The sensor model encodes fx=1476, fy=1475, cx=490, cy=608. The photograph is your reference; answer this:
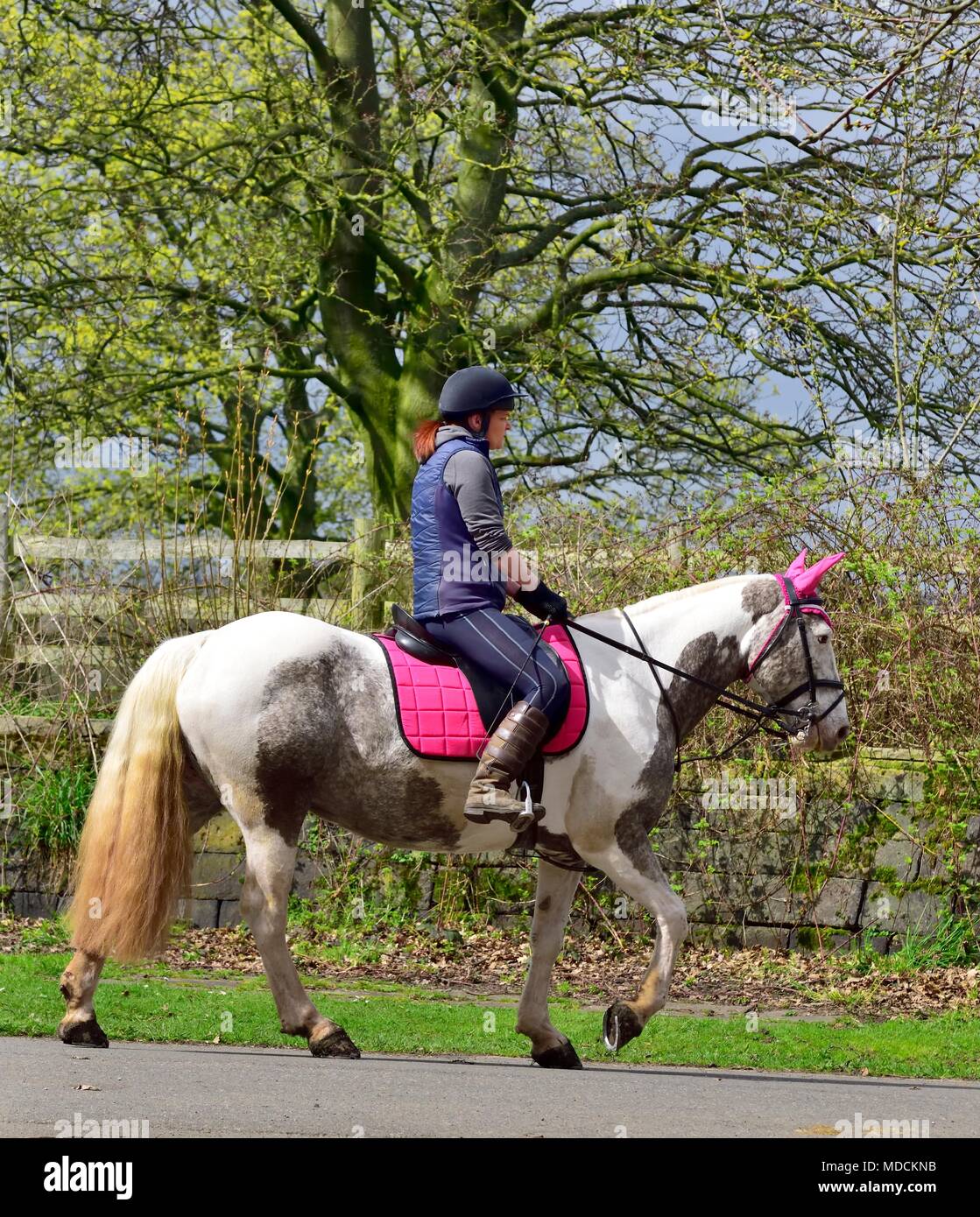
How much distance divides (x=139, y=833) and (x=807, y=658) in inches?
126

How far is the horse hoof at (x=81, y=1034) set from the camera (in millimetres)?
6441

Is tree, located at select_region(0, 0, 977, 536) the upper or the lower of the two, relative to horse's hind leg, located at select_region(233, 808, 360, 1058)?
upper

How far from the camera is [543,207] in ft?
63.3

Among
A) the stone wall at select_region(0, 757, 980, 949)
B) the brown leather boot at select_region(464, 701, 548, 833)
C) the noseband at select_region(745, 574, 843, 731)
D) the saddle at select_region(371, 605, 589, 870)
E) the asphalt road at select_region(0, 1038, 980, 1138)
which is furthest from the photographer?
the stone wall at select_region(0, 757, 980, 949)

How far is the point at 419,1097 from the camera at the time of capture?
5.84m

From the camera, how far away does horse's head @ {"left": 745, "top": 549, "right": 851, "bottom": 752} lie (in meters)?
7.06

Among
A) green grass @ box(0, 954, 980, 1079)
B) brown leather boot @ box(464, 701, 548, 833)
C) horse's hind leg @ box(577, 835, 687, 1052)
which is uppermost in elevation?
brown leather boot @ box(464, 701, 548, 833)

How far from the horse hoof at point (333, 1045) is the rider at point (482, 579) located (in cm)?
111

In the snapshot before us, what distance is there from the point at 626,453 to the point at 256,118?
6292mm

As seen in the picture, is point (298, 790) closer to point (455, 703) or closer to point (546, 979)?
point (455, 703)

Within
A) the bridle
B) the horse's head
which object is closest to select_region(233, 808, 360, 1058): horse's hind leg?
the bridle

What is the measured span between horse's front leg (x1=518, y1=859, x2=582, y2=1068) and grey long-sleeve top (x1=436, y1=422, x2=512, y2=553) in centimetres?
177

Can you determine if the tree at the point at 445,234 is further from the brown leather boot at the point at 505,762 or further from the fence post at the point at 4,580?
the brown leather boot at the point at 505,762

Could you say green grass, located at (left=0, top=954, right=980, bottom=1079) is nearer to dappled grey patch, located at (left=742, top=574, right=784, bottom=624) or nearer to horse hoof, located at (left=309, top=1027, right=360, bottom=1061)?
horse hoof, located at (left=309, top=1027, right=360, bottom=1061)
